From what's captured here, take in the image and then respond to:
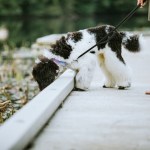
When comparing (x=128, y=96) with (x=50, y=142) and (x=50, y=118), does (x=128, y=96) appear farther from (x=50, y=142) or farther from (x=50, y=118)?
(x=50, y=142)

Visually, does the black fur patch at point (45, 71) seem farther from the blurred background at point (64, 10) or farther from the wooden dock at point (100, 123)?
the blurred background at point (64, 10)

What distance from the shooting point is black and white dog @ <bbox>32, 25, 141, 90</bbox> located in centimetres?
593

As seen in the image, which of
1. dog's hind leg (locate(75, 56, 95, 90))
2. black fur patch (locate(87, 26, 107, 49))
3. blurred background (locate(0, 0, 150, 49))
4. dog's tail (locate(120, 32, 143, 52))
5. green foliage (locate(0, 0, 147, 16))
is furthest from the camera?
green foliage (locate(0, 0, 147, 16))

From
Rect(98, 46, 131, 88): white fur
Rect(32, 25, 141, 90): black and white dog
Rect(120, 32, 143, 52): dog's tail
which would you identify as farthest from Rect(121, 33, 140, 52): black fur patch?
Rect(98, 46, 131, 88): white fur

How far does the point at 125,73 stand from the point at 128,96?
20.5 inches

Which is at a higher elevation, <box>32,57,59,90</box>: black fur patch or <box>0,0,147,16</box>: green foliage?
<box>0,0,147,16</box>: green foliage

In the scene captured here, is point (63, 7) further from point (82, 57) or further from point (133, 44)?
point (82, 57)

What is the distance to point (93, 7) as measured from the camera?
63906 millimetres

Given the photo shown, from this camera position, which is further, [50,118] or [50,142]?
[50,118]

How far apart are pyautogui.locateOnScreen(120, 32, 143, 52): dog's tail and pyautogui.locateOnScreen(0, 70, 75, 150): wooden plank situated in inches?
46.2

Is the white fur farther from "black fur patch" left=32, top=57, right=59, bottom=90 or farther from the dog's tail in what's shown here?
"black fur patch" left=32, top=57, right=59, bottom=90

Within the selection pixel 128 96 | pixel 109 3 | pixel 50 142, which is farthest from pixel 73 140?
pixel 109 3

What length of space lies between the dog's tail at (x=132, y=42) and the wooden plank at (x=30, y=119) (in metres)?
1.17

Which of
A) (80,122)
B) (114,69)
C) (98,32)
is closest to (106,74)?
(114,69)
